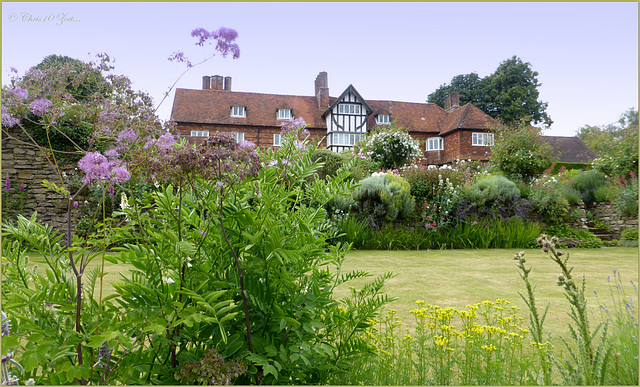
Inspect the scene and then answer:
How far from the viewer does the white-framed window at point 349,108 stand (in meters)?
28.5

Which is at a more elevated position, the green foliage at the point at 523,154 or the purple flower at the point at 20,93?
the green foliage at the point at 523,154

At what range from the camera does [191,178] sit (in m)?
1.51

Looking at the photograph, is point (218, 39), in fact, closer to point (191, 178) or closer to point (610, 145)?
point (191, 178)

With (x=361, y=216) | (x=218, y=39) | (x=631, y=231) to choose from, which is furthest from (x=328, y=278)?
(x=631, y=231)

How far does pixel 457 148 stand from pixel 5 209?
26.5 metres

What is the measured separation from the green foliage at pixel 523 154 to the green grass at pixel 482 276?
5203 millimetres

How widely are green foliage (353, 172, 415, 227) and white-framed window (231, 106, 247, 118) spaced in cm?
2073

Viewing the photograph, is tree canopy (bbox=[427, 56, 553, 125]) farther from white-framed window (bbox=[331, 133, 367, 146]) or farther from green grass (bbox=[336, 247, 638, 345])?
green grass (bbox=[336, 247, 638, 345])

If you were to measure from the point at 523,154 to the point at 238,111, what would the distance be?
65.3 ft

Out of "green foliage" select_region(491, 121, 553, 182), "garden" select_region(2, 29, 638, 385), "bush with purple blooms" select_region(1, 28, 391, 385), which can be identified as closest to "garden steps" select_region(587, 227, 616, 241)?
"green foliage" select_region(491, 121, 553, 182)

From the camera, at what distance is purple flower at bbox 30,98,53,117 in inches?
63.9

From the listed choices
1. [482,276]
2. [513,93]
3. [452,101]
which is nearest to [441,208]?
[482,276]

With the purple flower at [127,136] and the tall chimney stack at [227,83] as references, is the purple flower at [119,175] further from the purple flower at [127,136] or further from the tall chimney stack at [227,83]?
the tall chimney stack at [227,83]

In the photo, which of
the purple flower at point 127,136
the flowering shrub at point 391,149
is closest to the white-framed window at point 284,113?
the flowering shrub at point 391,149
